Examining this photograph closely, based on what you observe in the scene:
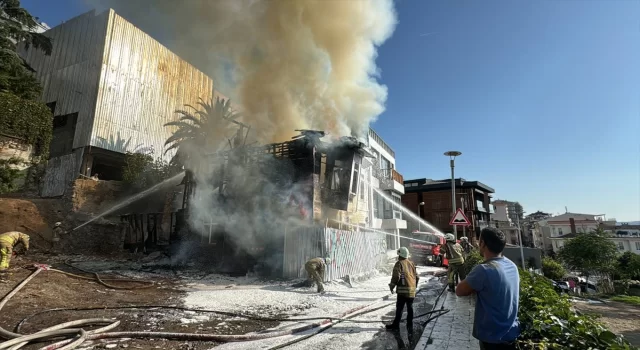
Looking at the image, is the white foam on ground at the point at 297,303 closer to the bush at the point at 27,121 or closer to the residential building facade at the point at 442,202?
the bush at the point at 27,121

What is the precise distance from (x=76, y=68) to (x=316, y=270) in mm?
25408

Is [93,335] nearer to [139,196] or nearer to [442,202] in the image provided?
[139,196]

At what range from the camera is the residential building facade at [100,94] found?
21.9 m

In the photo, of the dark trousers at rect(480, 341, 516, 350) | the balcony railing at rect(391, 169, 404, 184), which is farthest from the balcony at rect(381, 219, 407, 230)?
the dark trousers at rect(480, 341, 516, 350)

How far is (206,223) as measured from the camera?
14.6 meters

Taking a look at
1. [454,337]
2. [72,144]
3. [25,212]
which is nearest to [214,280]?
[454,337]

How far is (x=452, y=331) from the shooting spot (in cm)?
493

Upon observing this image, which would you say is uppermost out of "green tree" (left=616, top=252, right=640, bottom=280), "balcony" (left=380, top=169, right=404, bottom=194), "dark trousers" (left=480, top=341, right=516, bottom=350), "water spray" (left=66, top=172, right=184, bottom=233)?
"balcony" (left=380, top=169, right=404, bottom=194)

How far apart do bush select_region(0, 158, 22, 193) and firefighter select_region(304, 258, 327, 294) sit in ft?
63.1

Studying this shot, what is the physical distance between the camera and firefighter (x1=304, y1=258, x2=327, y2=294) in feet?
30.1

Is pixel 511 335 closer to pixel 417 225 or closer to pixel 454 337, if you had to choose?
pixel 454 337

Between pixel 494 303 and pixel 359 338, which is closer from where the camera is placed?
pixel 494 303

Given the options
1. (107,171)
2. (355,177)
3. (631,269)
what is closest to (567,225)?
Result: (631,269)

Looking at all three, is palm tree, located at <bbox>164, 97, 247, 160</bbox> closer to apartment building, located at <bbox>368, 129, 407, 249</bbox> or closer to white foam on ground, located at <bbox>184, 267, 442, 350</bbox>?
apartment building, located at <bbox>368, 129, 407, 249</bbox>
